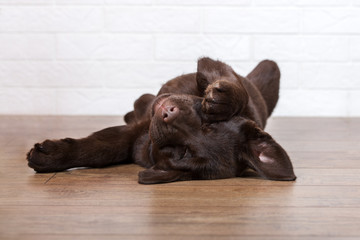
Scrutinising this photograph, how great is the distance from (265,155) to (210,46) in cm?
194

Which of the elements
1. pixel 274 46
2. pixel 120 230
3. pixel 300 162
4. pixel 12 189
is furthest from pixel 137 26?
pixel 120 230

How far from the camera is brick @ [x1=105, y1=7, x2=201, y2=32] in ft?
12.7

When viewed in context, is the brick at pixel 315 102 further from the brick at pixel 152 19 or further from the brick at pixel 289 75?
the brick at pixel 152 19

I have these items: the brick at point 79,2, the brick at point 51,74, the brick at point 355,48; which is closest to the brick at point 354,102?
the brick at point 355,48

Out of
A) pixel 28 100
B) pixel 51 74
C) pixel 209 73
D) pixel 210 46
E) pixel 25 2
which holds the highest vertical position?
pixel 25 2

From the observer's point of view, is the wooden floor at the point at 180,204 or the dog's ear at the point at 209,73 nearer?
the wooden floor at the point at 180,204

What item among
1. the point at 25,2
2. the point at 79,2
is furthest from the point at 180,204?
the point at 25,2

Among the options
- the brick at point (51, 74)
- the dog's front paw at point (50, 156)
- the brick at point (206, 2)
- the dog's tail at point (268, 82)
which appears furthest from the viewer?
the brick at point (51, 74)

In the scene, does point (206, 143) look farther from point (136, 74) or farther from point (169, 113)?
point (136, 74)

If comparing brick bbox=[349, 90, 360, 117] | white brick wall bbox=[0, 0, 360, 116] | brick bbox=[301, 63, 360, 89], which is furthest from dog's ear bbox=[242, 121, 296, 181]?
brick bbox=[349, 90, 360, 117]

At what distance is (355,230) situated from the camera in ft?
5.11

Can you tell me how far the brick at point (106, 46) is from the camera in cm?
392

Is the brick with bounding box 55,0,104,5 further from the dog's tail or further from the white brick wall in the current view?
the dog's tail

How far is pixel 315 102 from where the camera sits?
398cm
